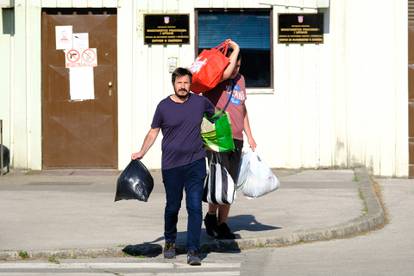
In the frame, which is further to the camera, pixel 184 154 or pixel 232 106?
pixel 232 106

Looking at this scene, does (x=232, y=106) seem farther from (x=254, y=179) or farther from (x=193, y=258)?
(x=193, y=258)

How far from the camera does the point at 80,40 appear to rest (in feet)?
56.3

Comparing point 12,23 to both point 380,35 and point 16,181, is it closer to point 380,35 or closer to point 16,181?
point 16,181

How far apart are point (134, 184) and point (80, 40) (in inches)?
308

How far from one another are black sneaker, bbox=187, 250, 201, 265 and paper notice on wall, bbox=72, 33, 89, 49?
815 centimetres

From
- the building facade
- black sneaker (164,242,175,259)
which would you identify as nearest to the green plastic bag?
black sneaker (164,242,175,259)

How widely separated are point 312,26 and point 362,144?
218cm

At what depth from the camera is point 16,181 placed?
16281 millimetres

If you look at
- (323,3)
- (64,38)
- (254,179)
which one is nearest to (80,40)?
(64,38)

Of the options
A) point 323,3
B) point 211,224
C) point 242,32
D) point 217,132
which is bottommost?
point 211,224

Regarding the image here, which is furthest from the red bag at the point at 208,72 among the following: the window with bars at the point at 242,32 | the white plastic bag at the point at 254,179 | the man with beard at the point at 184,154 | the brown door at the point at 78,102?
the brown door at the point at 78,102

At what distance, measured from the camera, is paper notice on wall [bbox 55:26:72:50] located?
56.4 feet

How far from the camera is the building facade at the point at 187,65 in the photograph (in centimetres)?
1708

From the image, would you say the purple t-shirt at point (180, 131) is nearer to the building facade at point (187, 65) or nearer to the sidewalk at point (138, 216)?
the sidewalk at point (138, 216)
